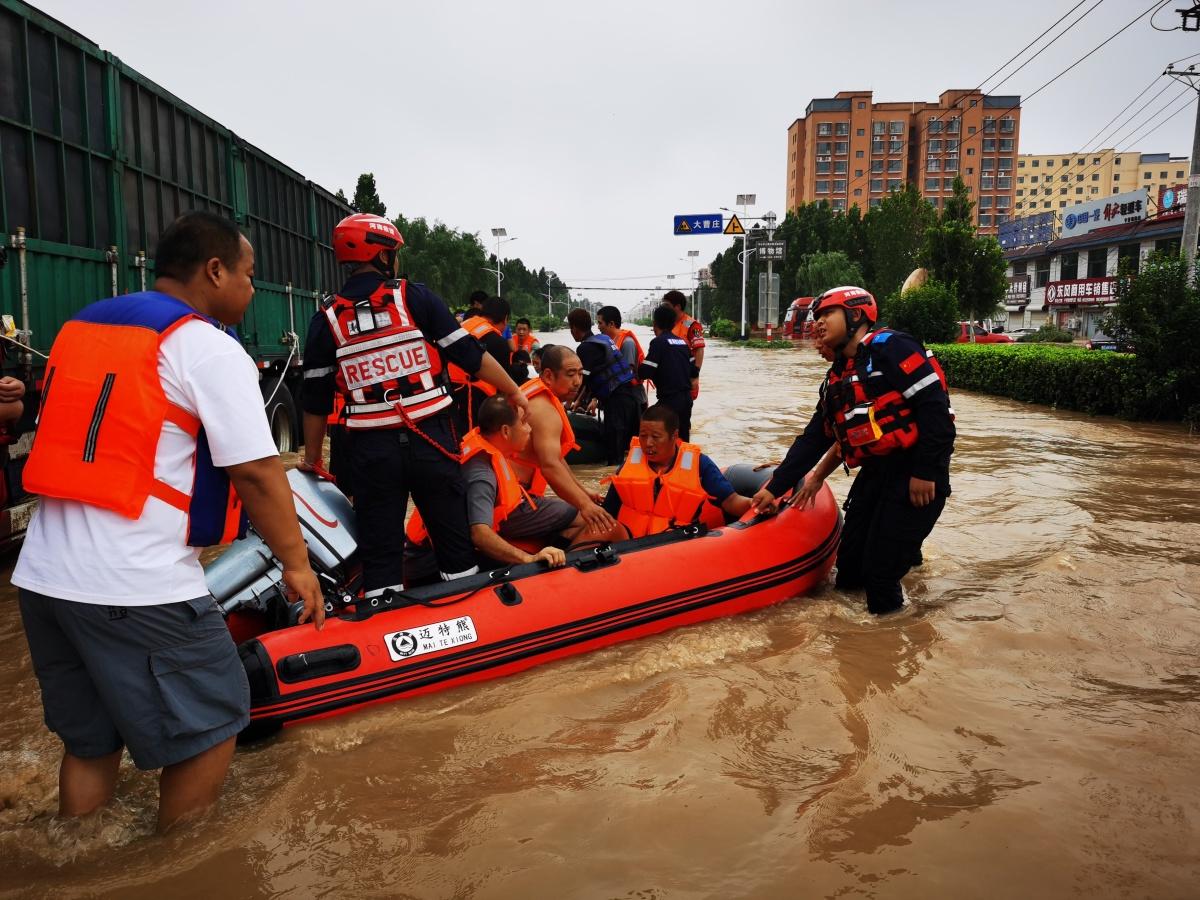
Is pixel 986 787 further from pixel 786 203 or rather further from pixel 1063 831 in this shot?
pixel 786 203

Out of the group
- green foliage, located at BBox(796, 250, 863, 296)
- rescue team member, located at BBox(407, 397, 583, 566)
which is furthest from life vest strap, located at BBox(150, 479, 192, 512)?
green foliage, located at BBox(796, 250, 863, 296)

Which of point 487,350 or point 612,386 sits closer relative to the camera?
point 487,350

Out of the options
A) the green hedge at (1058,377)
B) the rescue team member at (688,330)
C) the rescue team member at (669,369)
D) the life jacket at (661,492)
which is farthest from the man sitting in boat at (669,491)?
the green hedge at (1058,377)

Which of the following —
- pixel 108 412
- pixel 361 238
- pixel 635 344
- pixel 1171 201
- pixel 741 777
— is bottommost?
pixel 741 777

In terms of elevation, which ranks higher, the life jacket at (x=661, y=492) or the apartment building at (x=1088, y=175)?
the apartment building at (x=1088, y=175)

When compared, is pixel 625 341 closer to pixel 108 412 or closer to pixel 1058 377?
pixel 108 412

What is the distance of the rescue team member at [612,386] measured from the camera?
7.41 meters

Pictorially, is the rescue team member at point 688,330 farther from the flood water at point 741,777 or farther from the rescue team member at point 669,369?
the flood water at point 741,777

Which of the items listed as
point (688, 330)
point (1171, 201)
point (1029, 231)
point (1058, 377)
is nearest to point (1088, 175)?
point (1029, 231)

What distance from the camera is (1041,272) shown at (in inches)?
1725

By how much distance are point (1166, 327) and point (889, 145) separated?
344ft

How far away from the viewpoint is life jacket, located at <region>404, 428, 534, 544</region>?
3709mm

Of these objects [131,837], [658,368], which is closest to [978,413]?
[658,368]

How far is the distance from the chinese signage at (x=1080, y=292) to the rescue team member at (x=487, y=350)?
34437 mm
